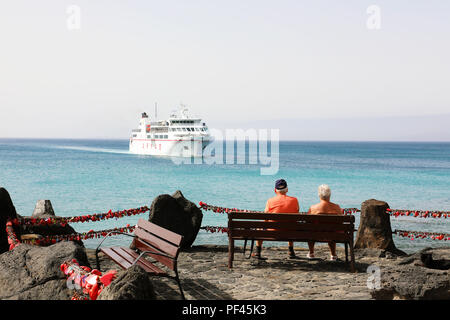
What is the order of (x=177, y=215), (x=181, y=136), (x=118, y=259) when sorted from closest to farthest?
(x=118, y=259) → (x=177, y=215) → (x=181, y=136)

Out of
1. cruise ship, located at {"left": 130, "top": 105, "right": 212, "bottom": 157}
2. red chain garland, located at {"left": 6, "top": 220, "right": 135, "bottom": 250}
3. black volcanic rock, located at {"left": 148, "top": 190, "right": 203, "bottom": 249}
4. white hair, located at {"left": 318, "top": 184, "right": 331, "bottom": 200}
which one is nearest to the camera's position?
red chain garland, located at {"left": 6, "top": 220, "right": 135, "bottom": 250}

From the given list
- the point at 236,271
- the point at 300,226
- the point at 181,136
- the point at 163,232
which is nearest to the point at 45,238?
the point at 163,232

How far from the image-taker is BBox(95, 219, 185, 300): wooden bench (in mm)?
4988

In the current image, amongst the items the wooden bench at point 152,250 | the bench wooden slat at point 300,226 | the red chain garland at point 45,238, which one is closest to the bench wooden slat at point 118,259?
the wooden bench at point 152,250

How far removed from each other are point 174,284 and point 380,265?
357cm

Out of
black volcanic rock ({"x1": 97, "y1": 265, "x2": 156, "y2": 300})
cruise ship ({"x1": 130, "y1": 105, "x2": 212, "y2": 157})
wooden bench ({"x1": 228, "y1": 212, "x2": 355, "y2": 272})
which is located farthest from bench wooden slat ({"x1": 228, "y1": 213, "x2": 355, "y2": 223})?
cruise ship ({"x1": 130, "y1": 105, "x2": 212, "y2": 157})

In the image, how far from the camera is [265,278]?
6301 millimetres

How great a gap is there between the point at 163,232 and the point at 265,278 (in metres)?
1.80

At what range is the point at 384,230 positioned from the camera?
8094 millimetres

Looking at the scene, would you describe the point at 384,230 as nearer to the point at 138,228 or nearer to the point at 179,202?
the point at 179,202

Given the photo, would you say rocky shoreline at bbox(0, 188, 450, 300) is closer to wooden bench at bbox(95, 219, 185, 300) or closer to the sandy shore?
the sandy shore

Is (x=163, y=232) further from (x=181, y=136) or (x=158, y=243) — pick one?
(x=181, y=136)

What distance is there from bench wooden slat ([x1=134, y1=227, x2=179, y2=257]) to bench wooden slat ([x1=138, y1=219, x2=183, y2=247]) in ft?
0.17
